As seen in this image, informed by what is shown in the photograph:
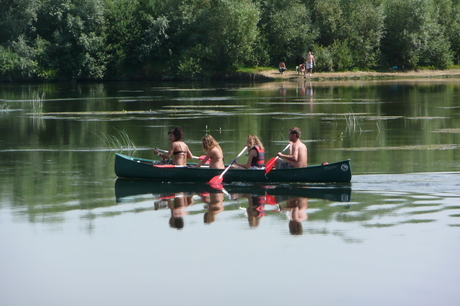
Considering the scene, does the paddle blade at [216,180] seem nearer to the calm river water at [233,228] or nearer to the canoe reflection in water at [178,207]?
the calm river water at [233,228]

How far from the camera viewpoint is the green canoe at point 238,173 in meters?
14.7

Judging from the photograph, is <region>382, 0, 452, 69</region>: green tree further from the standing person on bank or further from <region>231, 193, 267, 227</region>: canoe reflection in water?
<region>231, 193, 267, 227</region>: canoe reflection in water

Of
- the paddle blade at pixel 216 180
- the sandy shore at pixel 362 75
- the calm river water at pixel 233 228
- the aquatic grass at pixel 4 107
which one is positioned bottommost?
the calm river water at pixel 233 228

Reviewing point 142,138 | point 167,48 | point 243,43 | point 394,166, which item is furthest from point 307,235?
point 167,48

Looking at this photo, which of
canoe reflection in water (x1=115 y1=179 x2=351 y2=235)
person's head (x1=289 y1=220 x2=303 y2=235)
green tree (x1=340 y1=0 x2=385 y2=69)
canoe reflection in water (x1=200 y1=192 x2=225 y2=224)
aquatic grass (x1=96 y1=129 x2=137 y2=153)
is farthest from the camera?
green tree (x1=340 y1=0 x2=385 y2=69)

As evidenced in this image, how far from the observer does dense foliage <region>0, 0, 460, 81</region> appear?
203ft

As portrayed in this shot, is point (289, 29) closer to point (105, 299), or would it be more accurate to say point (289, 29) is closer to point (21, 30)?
point (21, 30)

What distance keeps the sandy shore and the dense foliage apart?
0.98 metres

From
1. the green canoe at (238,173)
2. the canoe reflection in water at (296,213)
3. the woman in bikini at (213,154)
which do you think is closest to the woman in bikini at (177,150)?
the green canoe at (238,173)

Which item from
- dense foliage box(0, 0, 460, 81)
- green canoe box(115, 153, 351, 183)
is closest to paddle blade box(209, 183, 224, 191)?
green canoe box(115, 153, 351, 183)

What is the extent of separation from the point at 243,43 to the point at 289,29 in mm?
4366

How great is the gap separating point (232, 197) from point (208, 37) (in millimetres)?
50445

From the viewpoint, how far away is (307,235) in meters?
10.8

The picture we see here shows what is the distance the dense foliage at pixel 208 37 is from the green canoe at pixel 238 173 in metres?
45.5
